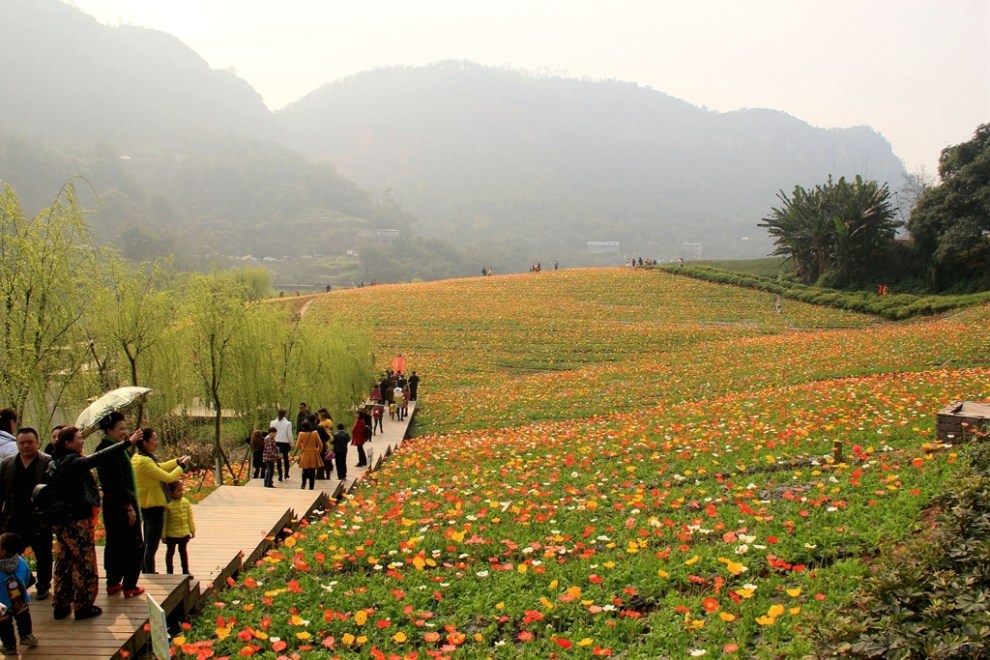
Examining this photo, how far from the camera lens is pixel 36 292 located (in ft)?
32.4

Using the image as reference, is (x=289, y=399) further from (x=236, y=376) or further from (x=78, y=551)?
(x=78, y=551)

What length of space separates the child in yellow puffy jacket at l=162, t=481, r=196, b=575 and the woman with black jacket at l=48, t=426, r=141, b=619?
90 cm

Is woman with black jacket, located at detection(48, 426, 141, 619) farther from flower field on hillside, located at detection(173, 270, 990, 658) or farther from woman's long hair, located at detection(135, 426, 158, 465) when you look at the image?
flower field on hillside, located at detection(173, 270, 990, 658)

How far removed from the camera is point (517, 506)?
29.8 ft

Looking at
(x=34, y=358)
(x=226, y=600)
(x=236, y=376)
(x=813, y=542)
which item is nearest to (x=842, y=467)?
(x=813, y=542)

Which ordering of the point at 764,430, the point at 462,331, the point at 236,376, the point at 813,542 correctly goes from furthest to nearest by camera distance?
1. the point at 462,331
2. the point at 236,376
3. the point at 764,430
4. the point at 813,542

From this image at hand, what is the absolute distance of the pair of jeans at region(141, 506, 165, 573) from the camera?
22.9 feet

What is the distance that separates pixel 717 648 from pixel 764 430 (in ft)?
24.3

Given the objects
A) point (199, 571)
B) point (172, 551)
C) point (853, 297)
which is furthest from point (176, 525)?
point (853, 297)

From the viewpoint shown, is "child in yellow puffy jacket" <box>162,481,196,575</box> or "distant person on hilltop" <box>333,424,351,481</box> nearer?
"child in yellow puffy jacket" <box>162,481,196,575</box>

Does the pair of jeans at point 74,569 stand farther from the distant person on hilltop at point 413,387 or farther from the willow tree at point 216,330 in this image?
the distant person on hilltop at point 413,387

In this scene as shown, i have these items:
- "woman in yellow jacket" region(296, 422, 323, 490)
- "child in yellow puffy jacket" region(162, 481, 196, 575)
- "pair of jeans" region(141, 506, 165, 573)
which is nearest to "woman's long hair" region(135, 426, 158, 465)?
"child in yellow puffy jacket" region(162, 481, 196, 575)

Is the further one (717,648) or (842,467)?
(842,467)

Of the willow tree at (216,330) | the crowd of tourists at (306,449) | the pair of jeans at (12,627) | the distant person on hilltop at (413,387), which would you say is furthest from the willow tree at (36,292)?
the distant person on hilltop at (413,387)
